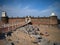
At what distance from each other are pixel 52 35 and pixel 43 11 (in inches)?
30.2

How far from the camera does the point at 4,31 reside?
470 centimetres

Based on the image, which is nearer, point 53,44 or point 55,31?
point 53,44

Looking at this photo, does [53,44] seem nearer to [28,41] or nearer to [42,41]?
[42,41]

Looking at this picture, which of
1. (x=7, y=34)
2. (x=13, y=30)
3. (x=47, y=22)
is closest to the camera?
(x=7, y=34)

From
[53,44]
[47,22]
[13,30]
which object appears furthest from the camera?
[47,22]

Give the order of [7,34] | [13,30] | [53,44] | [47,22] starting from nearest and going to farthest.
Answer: [53,44] < [7,34] < [13,30] < [47,22]

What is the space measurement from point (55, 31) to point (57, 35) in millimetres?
251

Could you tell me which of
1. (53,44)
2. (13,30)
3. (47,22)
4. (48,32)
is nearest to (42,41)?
(53,44)

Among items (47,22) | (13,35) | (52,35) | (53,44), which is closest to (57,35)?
(52,35)

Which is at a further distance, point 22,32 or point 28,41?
point 22,32

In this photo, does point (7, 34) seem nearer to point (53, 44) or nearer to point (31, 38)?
point (31, 38)

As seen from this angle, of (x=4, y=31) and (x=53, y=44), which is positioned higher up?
(x=4, y=31)

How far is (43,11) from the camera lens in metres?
4.73

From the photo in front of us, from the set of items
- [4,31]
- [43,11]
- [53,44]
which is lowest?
[53,44]
